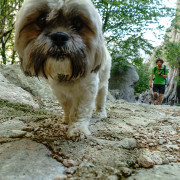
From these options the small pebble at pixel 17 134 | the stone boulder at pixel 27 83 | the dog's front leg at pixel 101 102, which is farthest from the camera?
the stone boulder at pixel 27 83

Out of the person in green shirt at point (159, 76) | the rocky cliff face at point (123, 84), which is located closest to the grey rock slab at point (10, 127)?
the person in green shirt at point (159, 76)

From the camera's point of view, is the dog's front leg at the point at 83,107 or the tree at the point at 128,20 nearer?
the dog's front leg at the point at 83,107

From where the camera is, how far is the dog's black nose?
1960 millimetres

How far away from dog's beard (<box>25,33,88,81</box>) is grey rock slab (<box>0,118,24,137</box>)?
0.88 metres

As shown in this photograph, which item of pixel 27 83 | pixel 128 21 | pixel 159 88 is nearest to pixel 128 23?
pixel 128 21

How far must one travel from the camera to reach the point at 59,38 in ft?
6.46

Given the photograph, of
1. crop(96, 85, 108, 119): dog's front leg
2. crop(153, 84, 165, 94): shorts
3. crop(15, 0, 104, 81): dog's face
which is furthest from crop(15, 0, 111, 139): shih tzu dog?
crop(153, 84, 165, 94): shorts

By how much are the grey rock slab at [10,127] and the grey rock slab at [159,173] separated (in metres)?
1.59

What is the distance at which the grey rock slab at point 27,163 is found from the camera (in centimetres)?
143

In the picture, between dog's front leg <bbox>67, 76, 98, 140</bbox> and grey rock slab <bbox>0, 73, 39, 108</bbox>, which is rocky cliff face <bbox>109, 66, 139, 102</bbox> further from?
dog's front leg <bbox>67, 76, 98, 140</bbox>

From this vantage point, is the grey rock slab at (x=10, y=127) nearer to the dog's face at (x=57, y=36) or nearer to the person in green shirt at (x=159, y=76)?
the dog's face at (x=57, y=36)

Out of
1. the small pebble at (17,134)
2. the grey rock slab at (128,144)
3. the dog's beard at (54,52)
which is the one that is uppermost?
the dog's beard at (54,52)

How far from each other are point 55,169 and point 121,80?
1268cm

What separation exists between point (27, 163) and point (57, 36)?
1.22 metres
